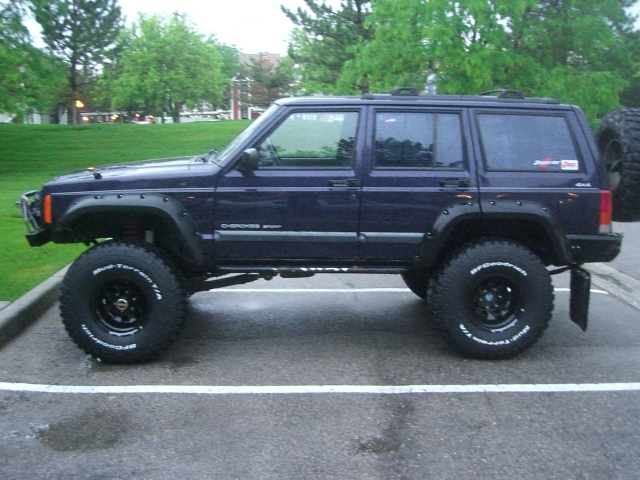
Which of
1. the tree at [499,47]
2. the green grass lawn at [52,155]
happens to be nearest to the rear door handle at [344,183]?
the green grass lawn at [52,155]

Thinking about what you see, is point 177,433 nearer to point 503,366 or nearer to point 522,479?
point 522,479

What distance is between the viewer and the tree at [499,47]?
736 inches

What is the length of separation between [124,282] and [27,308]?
5.08 ft

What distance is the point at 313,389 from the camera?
17.4 feet

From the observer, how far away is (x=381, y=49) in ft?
69.3

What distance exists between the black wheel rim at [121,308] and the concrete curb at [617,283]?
4872mm

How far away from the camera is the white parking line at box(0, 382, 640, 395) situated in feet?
17.3

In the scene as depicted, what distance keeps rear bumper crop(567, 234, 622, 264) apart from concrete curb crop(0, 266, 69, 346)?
4.58 meters

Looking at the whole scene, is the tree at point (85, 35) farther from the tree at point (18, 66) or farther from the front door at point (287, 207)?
the front door at point (287, 207)

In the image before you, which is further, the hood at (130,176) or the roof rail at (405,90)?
the roof rail at (405,90)

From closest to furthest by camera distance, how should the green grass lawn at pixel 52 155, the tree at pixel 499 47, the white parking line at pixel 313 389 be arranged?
the white parking line at pixel 313 389 → the green grass lawn at pixel 52 155 → the tree at pixel 499 47

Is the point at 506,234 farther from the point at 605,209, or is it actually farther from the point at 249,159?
the point at 249,159

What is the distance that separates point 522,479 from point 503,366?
6.36 ft

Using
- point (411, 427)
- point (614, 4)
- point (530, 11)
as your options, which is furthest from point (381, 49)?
point (411, 427)
